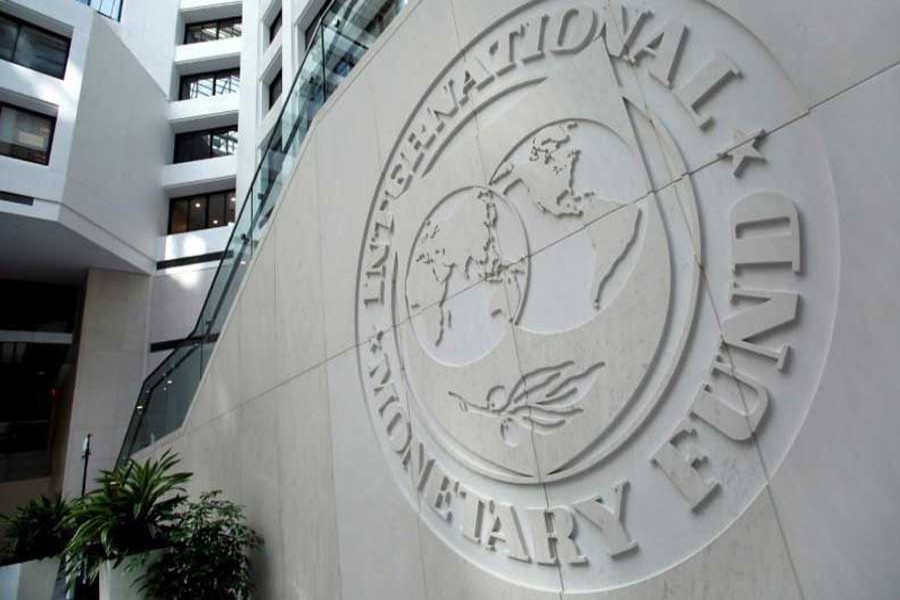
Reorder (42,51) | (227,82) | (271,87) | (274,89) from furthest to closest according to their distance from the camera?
(227,82) < (271,87) < (274,89) < (42,51)

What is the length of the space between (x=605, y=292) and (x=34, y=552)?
7318mm

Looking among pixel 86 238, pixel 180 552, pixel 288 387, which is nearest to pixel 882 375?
pixel 288 387

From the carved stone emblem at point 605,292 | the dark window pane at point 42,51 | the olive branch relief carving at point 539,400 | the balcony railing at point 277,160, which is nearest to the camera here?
the carved stone emblem at point 605,292

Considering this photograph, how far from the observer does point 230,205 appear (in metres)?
15.6

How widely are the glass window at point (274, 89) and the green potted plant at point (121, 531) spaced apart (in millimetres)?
12519

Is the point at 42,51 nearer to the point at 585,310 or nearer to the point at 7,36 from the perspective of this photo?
the point at 7,36

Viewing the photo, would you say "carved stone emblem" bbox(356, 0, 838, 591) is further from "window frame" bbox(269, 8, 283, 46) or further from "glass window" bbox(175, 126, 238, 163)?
"glass window" bbox(175, 126, 238, 163)

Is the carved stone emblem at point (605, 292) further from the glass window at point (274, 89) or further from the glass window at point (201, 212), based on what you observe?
the glass window at point (201, 212)

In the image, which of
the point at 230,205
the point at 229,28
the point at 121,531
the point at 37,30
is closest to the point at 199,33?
the point at 229,28

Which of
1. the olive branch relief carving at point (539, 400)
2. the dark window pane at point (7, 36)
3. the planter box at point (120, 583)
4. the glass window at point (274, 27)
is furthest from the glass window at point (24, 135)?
the olive branch relief carving at point (539, 400)

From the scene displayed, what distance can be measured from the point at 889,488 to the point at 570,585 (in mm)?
1197

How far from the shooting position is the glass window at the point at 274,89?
1380cm

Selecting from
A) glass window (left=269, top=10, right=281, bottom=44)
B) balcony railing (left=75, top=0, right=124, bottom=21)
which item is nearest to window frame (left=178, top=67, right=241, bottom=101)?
balcony railing (left=75, top=0, right=124, bottom=21)

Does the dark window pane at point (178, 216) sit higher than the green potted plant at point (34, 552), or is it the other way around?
the dark window pane at point (178, 216)
